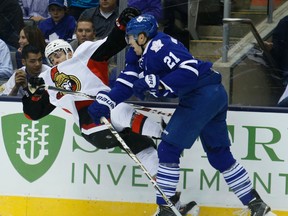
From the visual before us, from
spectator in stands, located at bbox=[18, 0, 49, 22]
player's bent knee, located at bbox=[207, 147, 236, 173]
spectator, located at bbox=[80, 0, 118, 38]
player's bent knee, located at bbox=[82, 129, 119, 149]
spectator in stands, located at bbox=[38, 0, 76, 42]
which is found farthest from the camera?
spectator in stands, located at bbox=[18, 0, 49, 22]

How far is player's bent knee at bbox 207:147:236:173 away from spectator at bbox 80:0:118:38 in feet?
4.11

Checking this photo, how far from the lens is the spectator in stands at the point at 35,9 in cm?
692

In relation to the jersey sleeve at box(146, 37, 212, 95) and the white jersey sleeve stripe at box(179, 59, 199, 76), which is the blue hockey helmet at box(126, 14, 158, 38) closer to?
the jersey sleeve at box(146, 37, 212, 95)

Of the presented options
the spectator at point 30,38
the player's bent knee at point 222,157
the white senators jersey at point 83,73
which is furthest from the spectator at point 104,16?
the player's bent knee at point 222,157

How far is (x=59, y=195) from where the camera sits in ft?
20.4

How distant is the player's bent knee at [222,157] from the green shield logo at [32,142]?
103 cm

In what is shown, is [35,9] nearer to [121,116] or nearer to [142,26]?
[121,116]

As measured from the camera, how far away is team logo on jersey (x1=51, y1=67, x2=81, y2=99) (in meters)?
5.94

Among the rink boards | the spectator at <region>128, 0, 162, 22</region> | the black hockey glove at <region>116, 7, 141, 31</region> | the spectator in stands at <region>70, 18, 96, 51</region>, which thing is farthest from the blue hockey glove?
the spectator in stands at <region>70, 18, 96, 51</region>

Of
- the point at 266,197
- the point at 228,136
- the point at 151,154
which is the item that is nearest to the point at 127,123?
the point at 151,154

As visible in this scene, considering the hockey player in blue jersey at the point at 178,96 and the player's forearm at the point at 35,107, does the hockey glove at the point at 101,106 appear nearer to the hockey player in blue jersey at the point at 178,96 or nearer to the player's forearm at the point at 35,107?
the hockey player in blue jersey at the point at 178,96

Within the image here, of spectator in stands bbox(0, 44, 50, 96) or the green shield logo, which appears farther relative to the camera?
spectator in stands bbox(0, 44, 50, 96)

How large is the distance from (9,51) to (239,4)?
1583 millimetres

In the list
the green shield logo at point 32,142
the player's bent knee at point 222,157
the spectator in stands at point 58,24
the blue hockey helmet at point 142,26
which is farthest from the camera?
the spectator in stands at point 58,24
